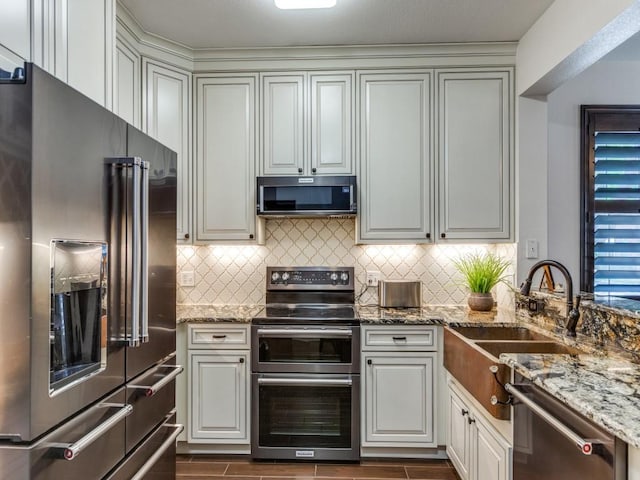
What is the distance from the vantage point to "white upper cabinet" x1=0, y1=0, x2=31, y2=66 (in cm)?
116

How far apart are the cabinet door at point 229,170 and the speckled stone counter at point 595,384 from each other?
1911 mm

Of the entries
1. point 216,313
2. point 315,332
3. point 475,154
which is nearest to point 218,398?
point 216,313

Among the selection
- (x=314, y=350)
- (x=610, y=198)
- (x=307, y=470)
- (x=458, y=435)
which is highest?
(x=610, y=198)

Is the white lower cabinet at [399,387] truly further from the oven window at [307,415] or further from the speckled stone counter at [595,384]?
the speckled stone counter at [595,384]

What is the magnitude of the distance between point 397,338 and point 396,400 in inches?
14.8

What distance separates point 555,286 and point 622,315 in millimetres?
840

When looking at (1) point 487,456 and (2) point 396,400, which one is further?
(2) point 396,400

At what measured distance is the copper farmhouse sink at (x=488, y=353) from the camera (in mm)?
1736

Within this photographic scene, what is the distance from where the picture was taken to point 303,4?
2320mm

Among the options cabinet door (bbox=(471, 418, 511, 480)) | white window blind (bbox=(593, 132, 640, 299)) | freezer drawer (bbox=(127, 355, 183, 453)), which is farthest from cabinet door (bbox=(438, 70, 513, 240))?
freezer drawer (bbox=(127, 355, 183, 453))

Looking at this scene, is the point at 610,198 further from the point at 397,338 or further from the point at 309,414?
the point at 309,414

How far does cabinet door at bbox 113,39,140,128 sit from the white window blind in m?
Answer: 3.14

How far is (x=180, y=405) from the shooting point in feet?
8.66

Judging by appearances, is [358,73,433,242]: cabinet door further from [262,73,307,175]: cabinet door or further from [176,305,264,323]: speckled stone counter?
[176,305,264,323]: speckled stone counter
